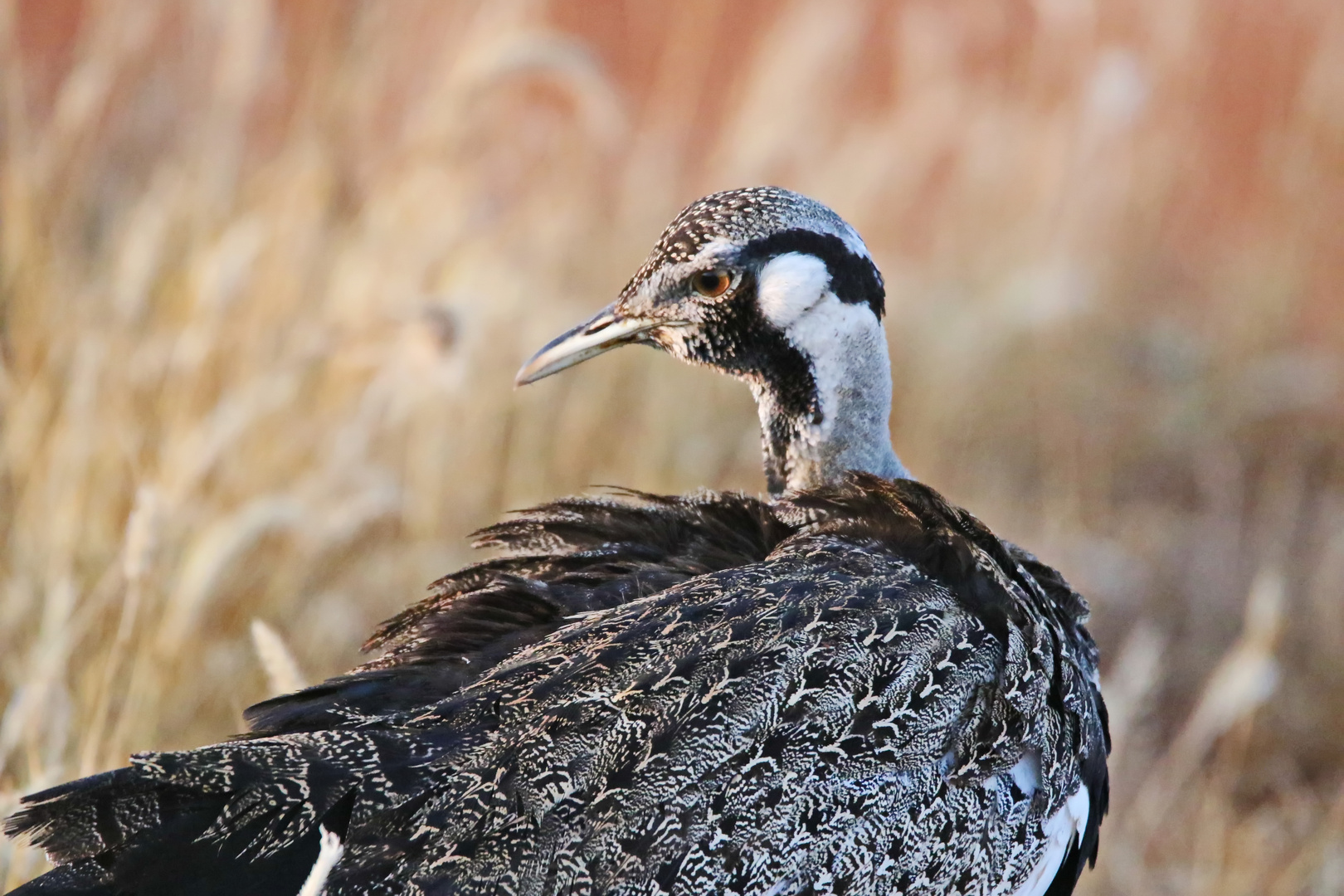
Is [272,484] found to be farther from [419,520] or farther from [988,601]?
[988,601]

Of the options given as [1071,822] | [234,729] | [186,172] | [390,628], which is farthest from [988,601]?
[186,172]

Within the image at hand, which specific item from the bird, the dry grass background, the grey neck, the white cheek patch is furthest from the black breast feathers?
the dry grass background

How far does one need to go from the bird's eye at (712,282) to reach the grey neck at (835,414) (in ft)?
0.49


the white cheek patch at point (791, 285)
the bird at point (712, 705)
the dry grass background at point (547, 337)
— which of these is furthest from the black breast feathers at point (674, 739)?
the dry grass background at point (547, 337)

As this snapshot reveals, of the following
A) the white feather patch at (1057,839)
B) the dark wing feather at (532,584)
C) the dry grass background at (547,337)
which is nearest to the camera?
the dark wing feather at (532,584)

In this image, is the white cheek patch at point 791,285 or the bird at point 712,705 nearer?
the bird at point 712,705

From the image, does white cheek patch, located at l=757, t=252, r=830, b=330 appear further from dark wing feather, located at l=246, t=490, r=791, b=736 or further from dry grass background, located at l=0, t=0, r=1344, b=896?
dry grass background, located at l=0, t=0, r=1344, b=896

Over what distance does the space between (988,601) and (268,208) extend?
2.60m

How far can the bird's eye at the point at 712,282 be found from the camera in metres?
2.59

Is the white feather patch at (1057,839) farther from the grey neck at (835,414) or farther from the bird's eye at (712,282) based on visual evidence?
the bird's eye at (712,282)

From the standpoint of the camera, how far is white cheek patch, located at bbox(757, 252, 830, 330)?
8.43 ft

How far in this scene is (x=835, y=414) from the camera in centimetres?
268

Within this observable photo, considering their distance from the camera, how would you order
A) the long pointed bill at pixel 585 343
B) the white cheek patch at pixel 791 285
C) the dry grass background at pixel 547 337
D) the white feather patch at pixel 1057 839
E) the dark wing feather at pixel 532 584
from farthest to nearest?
the dry grass background at pixel 547 337 < the long pointed bill at pixel 585 343 < the white cheek patch at pixel 791 285 < the white feather patch at pixel 1057 839 < the dark wing feather at pixel 532 584

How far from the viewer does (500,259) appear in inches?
192
